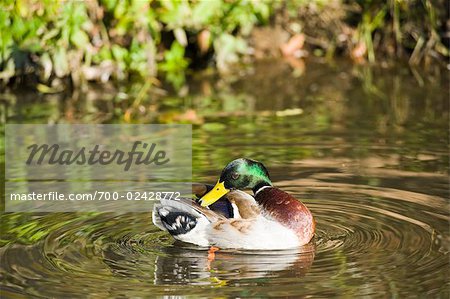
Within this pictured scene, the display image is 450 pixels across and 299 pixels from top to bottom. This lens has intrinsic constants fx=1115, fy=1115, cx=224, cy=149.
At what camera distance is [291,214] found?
584cm

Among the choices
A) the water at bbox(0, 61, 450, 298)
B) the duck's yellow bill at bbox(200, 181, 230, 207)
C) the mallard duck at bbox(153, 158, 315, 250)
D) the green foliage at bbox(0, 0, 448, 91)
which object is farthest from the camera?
the green foliage at bbox(0, 0, 448, 91)

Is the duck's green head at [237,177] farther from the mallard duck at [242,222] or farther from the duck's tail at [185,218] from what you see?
the duck's tail at [185,218]

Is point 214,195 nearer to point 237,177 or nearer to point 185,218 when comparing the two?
point 237,177

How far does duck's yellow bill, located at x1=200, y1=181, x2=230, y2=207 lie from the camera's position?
6.04m

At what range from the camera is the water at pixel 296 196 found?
5.32 meters

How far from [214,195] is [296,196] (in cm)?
95

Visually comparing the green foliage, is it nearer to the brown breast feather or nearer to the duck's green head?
the duck's green head

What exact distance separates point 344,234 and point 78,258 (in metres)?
1.47

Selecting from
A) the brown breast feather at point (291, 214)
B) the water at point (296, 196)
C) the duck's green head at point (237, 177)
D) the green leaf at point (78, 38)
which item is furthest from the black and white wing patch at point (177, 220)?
the green leaf at point (78, 38)

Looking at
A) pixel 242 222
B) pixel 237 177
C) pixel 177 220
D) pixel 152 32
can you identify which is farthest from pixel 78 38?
pixel 242 222

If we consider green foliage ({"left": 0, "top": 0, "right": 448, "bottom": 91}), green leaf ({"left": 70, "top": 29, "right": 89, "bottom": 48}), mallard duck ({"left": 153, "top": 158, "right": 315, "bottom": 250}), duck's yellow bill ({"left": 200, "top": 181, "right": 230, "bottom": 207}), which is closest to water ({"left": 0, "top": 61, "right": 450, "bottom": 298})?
mallard duck ({"left": 153, "top": 158, "right": 315, "bottom": 250})

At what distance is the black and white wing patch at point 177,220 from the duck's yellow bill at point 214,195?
0.68ft

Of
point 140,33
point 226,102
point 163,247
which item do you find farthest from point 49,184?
point 140,33

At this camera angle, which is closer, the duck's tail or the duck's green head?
the duck's tail
